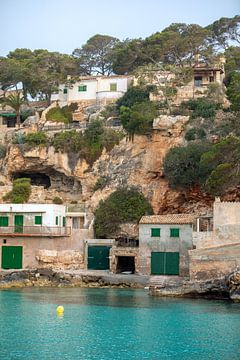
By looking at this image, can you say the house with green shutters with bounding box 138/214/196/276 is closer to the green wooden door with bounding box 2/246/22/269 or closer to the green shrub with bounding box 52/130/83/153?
the green wooden door with bounding box 2/246/22/269

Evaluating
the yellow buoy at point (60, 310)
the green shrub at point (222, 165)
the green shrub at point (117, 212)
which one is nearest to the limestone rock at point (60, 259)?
the green shrub at point (117, 212)

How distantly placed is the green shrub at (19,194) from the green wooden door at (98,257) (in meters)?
6.52

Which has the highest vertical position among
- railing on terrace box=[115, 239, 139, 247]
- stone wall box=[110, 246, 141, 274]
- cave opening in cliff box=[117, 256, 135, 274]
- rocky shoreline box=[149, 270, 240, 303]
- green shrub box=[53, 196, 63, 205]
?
green shrub box=[53, 196, 63, 205]

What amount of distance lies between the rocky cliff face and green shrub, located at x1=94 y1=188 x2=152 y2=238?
42.5 inches

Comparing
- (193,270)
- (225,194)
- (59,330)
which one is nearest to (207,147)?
(225,194)

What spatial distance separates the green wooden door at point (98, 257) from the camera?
47.7 m

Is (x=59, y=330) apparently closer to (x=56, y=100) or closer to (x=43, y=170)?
(x=43, y=170)

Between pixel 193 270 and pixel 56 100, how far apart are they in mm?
27399

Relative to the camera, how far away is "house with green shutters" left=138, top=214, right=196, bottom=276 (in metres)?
44.9

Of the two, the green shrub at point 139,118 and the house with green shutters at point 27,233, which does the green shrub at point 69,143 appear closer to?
the green shrub at point 139,118

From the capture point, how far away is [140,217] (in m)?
48.3

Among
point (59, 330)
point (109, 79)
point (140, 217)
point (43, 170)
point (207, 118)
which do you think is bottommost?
point (59, 330)

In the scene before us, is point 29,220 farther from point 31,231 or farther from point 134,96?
point 134,96

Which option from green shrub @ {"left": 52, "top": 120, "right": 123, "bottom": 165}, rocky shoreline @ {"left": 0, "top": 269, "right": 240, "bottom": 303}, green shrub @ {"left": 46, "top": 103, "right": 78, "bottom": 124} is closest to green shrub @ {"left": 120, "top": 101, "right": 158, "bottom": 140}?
green shrub @ {"left": 52, "top": 120, "right": 123, "bottom": 165}
